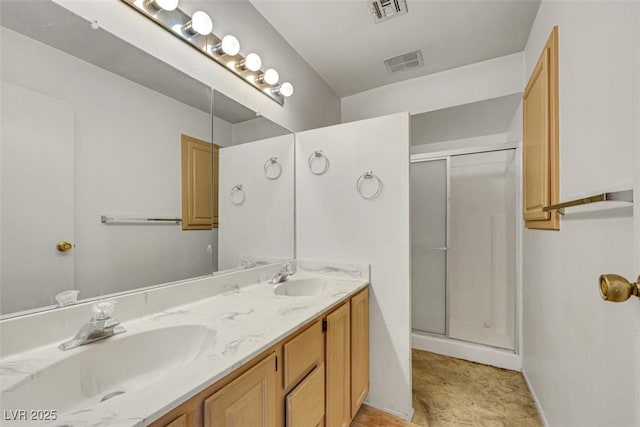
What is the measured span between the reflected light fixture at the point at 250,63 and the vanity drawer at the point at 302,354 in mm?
1481

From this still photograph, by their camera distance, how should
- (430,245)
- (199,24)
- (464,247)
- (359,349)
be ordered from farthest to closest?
1. (464,247)
2. (430,245)
3. (359,349)
4. (199,24)

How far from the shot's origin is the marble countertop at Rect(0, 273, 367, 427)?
51 centimetres

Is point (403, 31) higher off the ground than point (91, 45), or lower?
higher

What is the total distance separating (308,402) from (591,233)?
1229 mm

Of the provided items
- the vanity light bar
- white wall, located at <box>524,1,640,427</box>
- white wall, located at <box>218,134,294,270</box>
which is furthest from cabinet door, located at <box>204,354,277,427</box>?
the vanity light bar

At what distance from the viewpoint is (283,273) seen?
5.53 ft

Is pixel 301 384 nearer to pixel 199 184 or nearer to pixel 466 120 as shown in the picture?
pixel 199 184

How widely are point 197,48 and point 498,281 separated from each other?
307 centimetres

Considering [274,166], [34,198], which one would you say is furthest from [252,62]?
[34,198]

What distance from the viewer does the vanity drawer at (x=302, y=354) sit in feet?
3.05

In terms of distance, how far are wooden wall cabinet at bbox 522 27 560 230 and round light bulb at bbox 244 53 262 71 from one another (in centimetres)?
156

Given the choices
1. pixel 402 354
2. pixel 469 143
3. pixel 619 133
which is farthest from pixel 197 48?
pixel 469 143

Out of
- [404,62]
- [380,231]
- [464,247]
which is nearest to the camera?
[380,231]

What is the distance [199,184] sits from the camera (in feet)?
4.37
